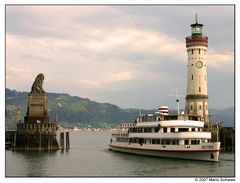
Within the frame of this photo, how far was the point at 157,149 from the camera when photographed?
5919 cm

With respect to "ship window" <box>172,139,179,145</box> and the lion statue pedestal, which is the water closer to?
"ship window" <box>172,139,179,145</box>

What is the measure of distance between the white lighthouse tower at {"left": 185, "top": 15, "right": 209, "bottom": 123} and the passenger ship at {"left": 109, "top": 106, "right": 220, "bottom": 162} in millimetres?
21604

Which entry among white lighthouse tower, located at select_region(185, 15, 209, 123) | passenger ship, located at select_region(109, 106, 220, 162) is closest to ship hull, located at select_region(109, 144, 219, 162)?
passenger ship, located at select_region(109, 106, 220, 162)

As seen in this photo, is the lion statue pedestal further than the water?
Yes

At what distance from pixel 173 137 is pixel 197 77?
29780mm

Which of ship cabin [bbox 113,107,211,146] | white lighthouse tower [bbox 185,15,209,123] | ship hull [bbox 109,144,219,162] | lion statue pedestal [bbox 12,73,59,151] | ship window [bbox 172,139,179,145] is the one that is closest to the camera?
ship hull [bbox 109,144,219,162]

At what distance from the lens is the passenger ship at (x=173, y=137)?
2138 inches

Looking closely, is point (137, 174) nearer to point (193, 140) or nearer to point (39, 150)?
point (193, 140)

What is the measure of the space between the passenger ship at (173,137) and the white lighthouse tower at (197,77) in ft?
70.9

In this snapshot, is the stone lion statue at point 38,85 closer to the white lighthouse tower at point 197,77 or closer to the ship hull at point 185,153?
the ship hull at point 185,153

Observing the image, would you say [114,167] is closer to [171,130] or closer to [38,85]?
[171,130]

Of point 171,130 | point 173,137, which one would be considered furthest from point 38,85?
point 173,137

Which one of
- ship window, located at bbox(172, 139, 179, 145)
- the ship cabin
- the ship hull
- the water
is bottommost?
the water

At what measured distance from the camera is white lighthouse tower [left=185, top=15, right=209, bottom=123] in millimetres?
83250
